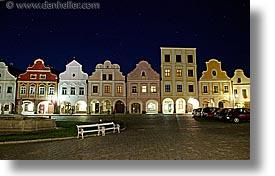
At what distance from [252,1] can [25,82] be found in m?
7.31

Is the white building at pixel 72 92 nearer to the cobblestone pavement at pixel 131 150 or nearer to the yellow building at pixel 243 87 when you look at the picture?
the cobblestone pavement at pixel 131 150

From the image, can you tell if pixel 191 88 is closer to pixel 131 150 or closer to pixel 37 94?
pixel 37 94

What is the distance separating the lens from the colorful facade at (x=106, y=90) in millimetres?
10102

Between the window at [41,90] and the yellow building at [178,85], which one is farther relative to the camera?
the yellow building at [178,85]

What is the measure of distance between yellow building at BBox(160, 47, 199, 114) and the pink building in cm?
51

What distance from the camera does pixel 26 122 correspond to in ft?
19.9

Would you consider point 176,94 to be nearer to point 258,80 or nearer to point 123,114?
point 123,114

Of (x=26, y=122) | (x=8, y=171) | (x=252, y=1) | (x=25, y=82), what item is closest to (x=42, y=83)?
(x=25, y=82)

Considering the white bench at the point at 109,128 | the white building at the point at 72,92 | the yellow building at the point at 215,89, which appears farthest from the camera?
the white building at the point at 72,92

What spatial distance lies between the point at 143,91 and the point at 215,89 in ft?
15.9

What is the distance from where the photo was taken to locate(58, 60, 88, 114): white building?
8695 millimetres

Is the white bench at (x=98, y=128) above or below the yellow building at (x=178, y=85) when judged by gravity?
below

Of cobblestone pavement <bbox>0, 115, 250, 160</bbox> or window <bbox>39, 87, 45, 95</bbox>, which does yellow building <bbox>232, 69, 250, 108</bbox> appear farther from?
window <bbox>39, 87, 45, 95</bbox>

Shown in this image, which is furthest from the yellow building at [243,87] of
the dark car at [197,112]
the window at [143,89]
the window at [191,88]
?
the window at [143,89]
